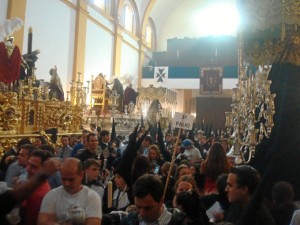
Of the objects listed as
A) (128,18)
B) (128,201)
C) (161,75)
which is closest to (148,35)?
(128,18)

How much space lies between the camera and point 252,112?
5383 millimetres

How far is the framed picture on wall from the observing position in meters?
24.5

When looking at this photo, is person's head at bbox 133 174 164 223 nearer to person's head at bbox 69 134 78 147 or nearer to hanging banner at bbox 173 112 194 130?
hanging banner at bbox 173 112 194 130

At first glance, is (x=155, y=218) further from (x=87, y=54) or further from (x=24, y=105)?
(x=87, y=54)

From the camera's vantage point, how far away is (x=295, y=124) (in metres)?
5.11

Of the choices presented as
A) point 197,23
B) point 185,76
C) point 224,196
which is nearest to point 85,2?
point 185,76

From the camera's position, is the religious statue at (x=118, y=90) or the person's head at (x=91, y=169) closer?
the person's head at (x=91, y=169)

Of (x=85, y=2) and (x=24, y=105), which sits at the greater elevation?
(x=85, y=2)

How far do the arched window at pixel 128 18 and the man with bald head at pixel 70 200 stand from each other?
23956 mm

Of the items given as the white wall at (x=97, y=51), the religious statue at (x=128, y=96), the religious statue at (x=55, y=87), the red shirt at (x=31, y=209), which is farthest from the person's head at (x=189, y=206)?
the religious statue at (x=128, y=96)

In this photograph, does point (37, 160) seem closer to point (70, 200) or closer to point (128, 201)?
point (70, 200)

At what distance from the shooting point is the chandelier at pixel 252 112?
512cm

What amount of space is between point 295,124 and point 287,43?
1220mm

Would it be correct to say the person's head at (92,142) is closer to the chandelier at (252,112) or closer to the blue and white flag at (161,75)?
the chandelier at (252,112)
